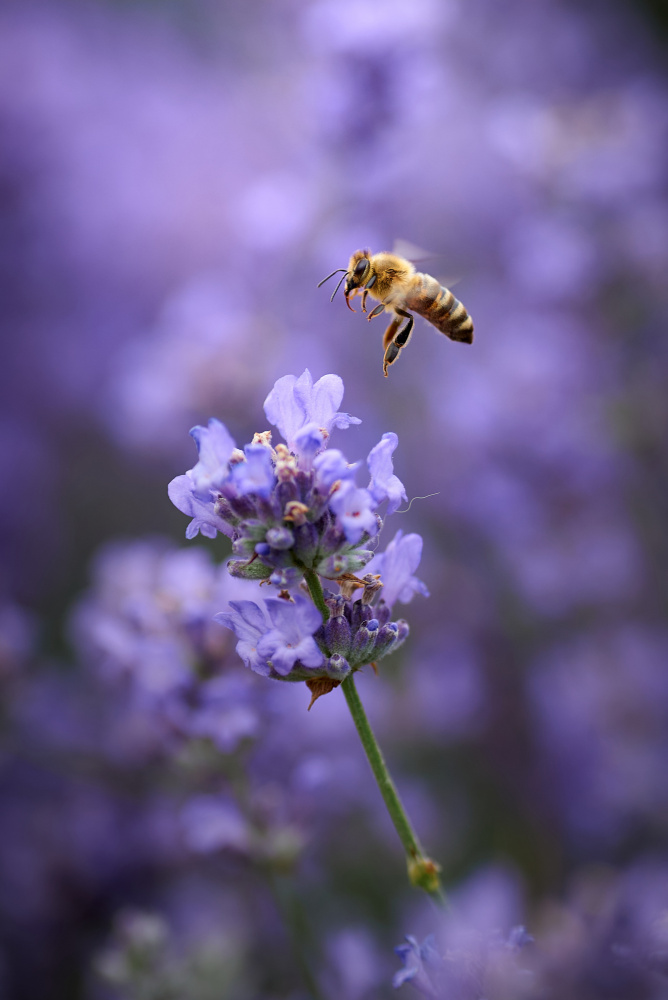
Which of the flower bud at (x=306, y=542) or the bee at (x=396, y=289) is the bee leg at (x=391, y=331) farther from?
the flower bud at (x=306, y=542)

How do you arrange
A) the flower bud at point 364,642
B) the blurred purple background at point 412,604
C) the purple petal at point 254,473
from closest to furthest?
1. the purple petal at point 254,473
2. the flower bud at point 364,642
3. the blurred purple background at point 412,604

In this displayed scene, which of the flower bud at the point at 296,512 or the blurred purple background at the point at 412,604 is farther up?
the blurred purple background at the point at 412,604

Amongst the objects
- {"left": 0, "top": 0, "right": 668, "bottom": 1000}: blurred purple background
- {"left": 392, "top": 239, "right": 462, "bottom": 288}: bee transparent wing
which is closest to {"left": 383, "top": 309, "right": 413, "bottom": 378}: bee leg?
{"left": 392, "top": 239, "right": 462, "bottom": 288}: bee transparent wing

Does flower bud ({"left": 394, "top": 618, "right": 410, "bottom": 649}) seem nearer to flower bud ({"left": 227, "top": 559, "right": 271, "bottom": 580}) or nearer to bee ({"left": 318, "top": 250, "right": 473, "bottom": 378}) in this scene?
flower bud ({"left": 227, "top": 559, "right": 271, "bottom": 580})

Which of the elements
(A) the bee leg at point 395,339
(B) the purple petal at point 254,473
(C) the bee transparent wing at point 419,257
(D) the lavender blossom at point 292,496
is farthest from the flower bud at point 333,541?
(C) the bee transparent wing at point 419,257

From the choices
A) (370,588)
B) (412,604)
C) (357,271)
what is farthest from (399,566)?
(412,604)

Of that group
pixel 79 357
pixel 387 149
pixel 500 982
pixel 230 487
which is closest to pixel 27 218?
pixel 79 357

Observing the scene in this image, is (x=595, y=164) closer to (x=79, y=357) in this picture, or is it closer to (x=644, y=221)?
(x=644, y=221)
